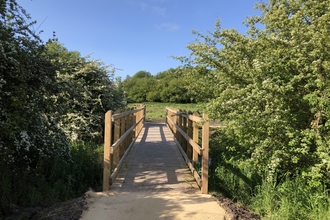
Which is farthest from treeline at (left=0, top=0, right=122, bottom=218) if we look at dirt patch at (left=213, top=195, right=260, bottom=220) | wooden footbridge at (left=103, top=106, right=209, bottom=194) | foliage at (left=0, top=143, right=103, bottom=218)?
dirt patch at (left=213, top=195, right=260, bottom=220)

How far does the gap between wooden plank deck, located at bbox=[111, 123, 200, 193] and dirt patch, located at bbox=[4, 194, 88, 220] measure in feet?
2.79

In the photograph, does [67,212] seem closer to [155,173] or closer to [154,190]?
[154,190]

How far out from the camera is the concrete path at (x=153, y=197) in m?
3.30

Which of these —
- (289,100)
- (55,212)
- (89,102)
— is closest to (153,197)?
(55,212)

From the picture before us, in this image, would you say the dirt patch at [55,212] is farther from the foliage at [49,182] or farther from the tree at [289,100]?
the tree at [289,100]

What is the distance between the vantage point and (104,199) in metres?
3.77

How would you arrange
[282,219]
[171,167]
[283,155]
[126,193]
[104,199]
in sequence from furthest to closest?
[171,167] < [126,193] < [104,199] < [283,155] < [282,219]

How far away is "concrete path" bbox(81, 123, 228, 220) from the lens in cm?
330

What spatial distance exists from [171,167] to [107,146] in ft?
6.54

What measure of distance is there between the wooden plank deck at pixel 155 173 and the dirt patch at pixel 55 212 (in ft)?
2.79

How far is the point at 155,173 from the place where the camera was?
532cm

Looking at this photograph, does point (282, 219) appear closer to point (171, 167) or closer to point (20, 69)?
point (171, 167)

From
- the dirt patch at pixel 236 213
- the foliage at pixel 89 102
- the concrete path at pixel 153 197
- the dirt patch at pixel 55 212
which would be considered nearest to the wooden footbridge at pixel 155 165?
the concrete path at pixel 153 197

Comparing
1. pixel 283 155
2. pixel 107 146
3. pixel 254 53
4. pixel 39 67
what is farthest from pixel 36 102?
pixel 283 155
